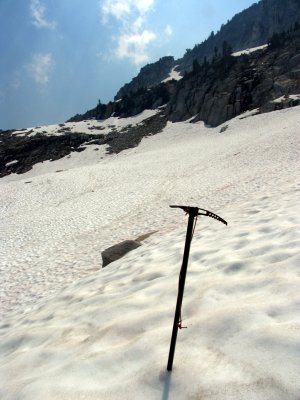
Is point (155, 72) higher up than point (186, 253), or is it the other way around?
point (155, 72)

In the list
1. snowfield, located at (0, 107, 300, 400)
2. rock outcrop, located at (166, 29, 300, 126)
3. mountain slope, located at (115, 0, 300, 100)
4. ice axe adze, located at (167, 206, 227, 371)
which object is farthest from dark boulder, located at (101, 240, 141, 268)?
mountain slope, located at (115, 0, 300, 100)

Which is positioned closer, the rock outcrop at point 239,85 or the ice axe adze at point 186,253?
the ice axe adze at point 186,253

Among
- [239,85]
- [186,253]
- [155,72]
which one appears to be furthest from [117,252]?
[155,72]

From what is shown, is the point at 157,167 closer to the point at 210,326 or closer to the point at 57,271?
the point at 57,271

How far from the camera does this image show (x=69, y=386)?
3.69 m

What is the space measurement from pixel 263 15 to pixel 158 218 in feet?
632

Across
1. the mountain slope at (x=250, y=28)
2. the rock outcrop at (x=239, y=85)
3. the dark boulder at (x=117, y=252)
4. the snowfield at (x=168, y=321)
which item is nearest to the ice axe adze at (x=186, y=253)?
the snowfield at (x=168, y=321)

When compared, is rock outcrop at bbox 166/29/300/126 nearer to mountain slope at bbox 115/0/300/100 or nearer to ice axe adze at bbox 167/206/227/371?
mountain slope at bbox 115/0/300/100

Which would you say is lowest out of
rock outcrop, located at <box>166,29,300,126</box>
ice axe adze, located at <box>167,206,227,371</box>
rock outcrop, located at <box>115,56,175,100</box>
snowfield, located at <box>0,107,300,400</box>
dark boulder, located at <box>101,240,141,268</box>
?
dark boulder, located at <box>101,240,141,268</box>

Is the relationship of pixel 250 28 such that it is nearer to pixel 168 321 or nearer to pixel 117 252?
pixel 117 252

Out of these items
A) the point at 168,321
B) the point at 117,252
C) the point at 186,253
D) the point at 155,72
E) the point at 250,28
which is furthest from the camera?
the point at 155,72

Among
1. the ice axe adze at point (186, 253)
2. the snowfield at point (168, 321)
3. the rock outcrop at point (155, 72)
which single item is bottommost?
the snowfield at point (168, 321)

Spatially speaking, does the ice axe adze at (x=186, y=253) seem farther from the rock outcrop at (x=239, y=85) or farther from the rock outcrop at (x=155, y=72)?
the rock outcrop at (x=155, y=72)

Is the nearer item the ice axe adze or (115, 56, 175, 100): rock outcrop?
the ice axe adze
